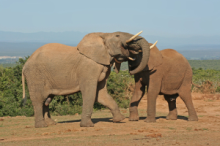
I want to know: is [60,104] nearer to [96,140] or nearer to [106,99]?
[106,99]

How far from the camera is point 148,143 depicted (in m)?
A: 7.38

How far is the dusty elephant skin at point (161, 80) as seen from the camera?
1087 cm

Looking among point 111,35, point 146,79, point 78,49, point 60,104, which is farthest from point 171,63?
point 60,104

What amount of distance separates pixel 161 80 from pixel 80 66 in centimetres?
270

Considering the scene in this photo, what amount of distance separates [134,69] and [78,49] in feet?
5.68

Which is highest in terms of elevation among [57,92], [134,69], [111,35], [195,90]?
[111,35]

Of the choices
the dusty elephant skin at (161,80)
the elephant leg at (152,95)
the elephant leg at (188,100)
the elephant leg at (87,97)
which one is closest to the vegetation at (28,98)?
the elephant leg at (188,100)

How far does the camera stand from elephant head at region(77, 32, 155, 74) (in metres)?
9.93

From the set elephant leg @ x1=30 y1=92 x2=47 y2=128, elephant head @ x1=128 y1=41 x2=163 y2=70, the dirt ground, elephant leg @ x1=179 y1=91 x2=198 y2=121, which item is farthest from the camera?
elephant leg @ x1=179 y1=91 x2=198 y2=121

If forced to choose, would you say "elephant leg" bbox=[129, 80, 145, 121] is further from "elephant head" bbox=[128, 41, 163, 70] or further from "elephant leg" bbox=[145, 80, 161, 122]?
"elephant head" bbox=[128, 41, 163, 70]

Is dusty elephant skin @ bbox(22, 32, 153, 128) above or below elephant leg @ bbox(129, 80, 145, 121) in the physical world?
above

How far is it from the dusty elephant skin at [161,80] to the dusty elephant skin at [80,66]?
66 cm

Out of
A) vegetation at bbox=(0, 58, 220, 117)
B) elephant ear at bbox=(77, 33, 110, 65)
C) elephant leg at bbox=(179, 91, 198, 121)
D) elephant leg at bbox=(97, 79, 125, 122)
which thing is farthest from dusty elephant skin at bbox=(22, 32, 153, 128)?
vegetation at bbox=(0, 58, 220, 117)

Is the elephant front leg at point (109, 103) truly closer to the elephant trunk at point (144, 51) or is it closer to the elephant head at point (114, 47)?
the elephant head at point (114, 47)
